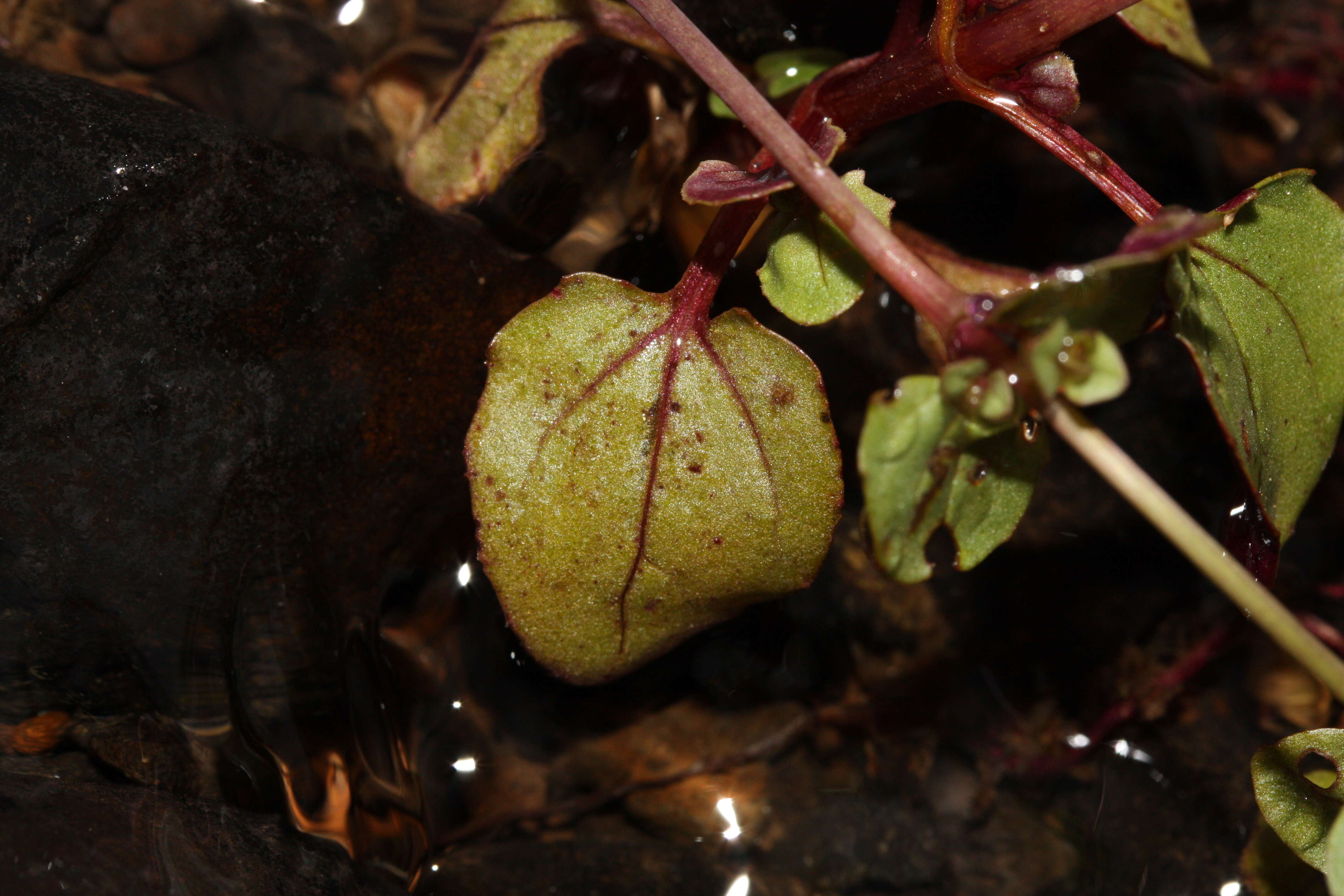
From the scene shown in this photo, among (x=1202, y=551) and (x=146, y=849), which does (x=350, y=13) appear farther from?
(x=1202, y=551)

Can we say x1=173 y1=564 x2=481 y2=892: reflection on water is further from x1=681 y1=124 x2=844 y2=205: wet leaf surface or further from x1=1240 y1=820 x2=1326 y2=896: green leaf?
x1=1240 y1=820 x2=1326 y2=896: green leaf

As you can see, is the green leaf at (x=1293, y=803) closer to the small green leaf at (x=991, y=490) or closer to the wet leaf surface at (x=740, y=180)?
the small green leaf at (x=991, y=490)

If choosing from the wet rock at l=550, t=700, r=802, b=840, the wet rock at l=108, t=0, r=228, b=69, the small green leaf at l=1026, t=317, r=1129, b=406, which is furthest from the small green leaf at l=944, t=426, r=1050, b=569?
the wet rock at l=108, t=0, r=228, b=69

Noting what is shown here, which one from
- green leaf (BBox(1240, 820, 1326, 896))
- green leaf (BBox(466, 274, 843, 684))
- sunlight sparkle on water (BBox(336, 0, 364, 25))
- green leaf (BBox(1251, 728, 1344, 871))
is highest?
sunlight sparkle on water (BBox(336, 0, 364, 25))

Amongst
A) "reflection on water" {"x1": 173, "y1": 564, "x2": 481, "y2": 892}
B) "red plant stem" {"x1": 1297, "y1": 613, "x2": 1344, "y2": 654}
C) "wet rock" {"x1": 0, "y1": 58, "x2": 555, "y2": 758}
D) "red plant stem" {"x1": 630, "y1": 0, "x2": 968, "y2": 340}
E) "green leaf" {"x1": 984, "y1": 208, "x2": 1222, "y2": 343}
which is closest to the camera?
"green leaf" {"x1": 984, "y1": 208, "x2": 1222, "y2": 343}

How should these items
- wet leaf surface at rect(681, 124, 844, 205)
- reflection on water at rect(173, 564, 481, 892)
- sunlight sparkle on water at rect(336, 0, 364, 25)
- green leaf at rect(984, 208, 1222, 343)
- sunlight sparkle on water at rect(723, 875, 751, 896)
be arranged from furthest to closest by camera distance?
sunlight sparkle on water at rect(336, 0, 364, 25)
sunlight sparkle on water at rect(723, 875, 751, 896)
reflection on water at rect(173, 564, 481, 892)
wet leaf surface at rect(681, 124, 844, 205)
green leaf at rect(984, 208, 1222, 343)

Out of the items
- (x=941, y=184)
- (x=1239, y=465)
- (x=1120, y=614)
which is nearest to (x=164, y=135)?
(x=941, y=184)

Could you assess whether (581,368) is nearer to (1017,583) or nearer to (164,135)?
(164,135)
